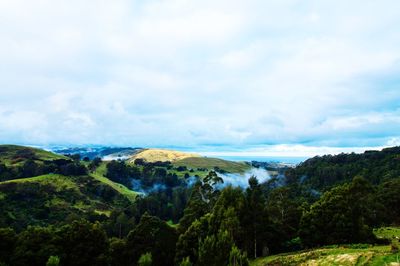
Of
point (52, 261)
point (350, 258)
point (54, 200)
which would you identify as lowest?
point (54, 200)

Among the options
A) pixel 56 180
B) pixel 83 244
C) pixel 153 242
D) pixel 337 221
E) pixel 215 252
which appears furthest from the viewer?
pixel 56 180

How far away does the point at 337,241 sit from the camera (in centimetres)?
6034

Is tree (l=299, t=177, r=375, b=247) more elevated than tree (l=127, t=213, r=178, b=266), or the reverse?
tree (l=299, t=177, r=375, b=247)

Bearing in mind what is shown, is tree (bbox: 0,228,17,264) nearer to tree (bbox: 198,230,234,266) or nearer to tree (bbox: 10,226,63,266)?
tree (bbox: 10,226,63,266)

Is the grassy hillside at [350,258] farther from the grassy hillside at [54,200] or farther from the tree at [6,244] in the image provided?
the grassy hillside at [54,200]

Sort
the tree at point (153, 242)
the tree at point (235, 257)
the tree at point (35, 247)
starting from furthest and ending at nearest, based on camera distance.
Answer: the tree at point (153, 242)
the tree at point (35, 247)
the tree at point (235, 257)

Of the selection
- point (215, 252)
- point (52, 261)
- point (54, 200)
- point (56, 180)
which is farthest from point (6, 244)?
point (56, 180)

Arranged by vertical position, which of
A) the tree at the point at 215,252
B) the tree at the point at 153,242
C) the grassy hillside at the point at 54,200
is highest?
the tree at the point at 215,252

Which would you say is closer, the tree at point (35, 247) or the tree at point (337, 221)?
the tree at point (35, 247)

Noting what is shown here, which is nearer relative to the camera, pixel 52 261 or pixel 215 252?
pixel 215 252

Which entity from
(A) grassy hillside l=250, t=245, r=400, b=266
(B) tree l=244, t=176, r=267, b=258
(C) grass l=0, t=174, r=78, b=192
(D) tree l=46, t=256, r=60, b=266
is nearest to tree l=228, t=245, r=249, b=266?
(A) grassy hillside l=250, t=245, r=400, b=266

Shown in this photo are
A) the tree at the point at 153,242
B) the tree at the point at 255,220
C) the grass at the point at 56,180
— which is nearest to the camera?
the tree at the point at 153,242

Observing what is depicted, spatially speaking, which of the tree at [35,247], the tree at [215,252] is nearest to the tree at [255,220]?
the tree at [215,252]

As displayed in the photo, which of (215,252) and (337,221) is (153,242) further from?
(337,221)
